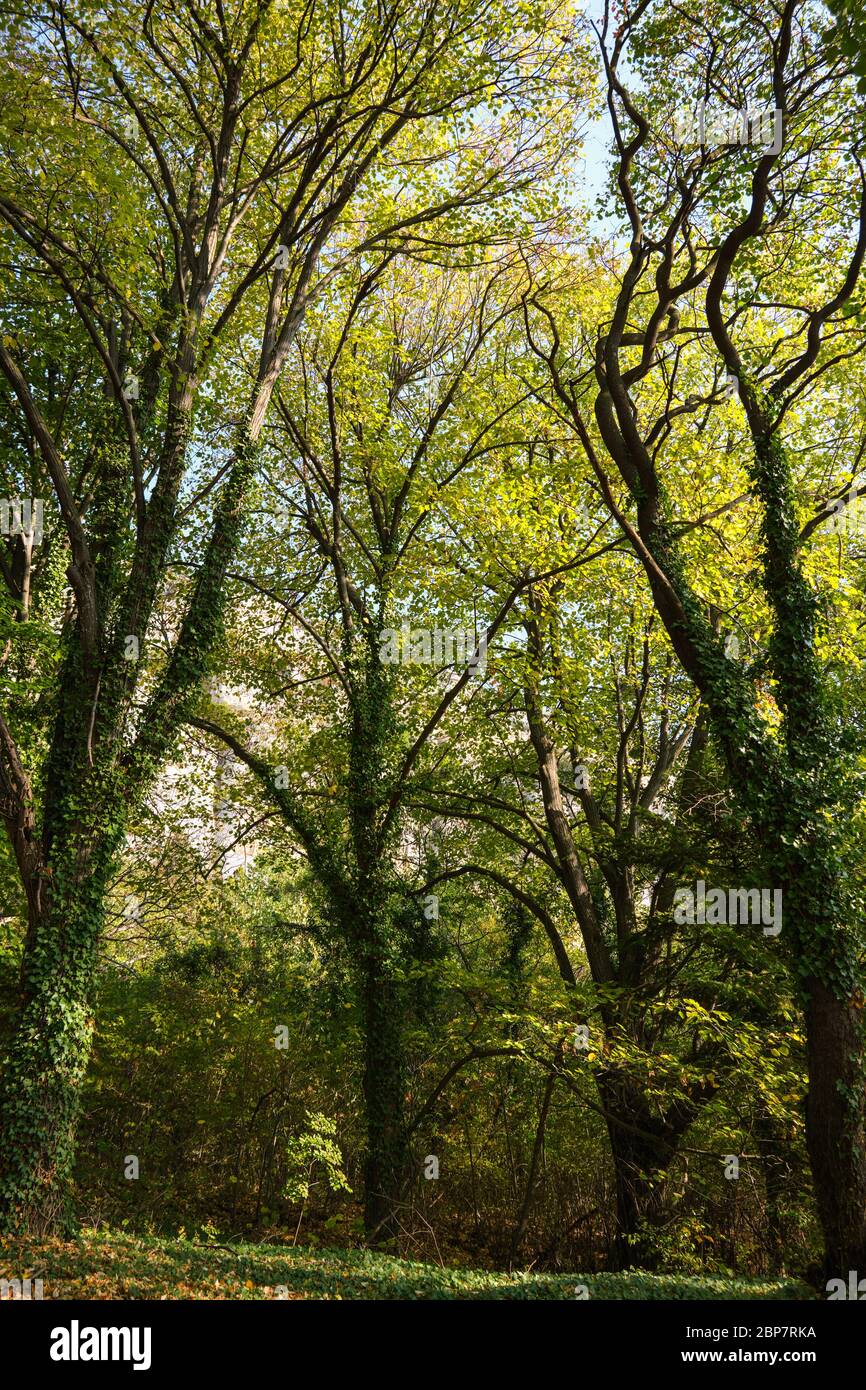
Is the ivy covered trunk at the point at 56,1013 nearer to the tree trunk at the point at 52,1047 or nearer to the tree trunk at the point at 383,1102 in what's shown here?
the tree trunk at the point at 52,1047

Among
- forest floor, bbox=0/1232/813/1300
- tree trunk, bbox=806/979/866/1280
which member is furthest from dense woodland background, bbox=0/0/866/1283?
forest floor, bbox=0/1232/813/1300

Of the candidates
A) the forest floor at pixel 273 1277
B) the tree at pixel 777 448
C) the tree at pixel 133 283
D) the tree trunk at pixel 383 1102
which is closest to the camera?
the forest floor at pixel 273 1277

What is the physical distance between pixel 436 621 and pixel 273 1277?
28.2 ft

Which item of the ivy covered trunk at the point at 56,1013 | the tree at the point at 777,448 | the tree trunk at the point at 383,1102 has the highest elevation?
the tree at the point at 777,448

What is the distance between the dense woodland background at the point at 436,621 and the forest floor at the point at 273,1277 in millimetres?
783

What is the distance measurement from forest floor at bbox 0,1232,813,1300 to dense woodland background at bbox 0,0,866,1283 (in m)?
0.78

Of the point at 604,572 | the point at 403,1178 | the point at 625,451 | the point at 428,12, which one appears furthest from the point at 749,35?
the point at 403,1178

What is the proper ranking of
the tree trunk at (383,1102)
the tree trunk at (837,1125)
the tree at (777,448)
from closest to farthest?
the tree trunk at (837,1125) < the tree at (777,448) < the tree trunk at (383,1102)

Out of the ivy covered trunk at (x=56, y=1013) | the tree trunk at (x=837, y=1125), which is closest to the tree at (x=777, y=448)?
the tree trunk at (x=837, y=1125)

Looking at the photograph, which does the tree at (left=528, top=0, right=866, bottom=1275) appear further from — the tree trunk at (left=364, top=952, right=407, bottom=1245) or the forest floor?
the tree trunk at (left=364, top=952, right=407, bottom=1245)

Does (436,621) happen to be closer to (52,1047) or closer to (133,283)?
(133,283)

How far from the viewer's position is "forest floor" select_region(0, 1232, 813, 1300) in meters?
5.09

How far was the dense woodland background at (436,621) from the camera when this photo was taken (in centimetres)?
749

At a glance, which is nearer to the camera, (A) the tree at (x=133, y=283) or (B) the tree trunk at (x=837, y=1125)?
(B) the tree trunk at (x=837, y=1125)
